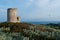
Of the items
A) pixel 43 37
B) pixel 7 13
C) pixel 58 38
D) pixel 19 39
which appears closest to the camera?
pixel 19 39

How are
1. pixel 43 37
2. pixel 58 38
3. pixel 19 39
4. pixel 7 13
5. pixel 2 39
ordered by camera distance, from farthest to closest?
pixel 7 13 → pixel 43 37 → pixel 58 38 → pixel 19 39 → pixel 2 39

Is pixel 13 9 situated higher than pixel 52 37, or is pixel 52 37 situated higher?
pixel 13 9

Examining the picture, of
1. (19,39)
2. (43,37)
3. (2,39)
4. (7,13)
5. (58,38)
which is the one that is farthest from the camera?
(7,13)

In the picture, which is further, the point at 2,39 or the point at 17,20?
the point at 17,20

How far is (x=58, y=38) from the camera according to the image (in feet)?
45.7

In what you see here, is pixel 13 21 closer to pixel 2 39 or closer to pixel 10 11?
pixel 10 11

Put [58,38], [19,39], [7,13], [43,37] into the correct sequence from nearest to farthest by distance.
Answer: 1. [19,39]
2. [58,38]
3. [43,37]
4. [7,13]

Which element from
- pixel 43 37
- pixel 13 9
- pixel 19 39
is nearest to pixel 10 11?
pixel 13 9

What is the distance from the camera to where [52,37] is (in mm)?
14688

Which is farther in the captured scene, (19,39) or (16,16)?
(16,16)

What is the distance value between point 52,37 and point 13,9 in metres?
25.1

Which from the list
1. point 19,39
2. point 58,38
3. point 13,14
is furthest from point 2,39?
point 13,14

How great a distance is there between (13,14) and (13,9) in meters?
0.91

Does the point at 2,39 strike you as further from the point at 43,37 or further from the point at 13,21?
the point at 13,21
